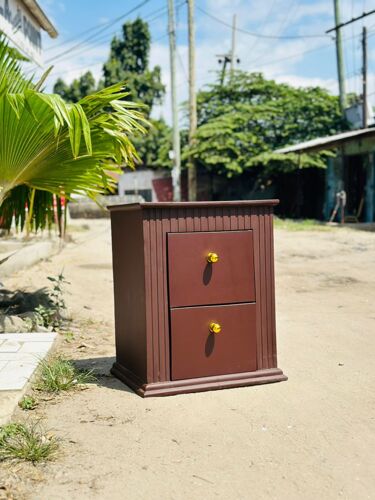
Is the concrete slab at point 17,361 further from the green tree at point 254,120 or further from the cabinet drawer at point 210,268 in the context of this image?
the green tree at point 254,120

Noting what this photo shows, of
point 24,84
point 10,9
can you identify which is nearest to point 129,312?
point 24,84

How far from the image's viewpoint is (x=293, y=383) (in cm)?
376

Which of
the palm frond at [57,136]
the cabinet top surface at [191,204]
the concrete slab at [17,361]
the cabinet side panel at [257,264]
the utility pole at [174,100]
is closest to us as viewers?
the concrete slab at [17,361]

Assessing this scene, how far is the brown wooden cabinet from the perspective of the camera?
3430 mm

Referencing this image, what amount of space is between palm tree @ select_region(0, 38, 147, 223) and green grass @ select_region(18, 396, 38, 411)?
154cm

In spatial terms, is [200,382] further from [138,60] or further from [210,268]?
[138,60]

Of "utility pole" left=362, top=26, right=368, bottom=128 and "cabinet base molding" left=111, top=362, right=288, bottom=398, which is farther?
"utility pole" left=362, top=26, right=368, bottom=128

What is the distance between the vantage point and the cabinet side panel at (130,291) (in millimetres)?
3482

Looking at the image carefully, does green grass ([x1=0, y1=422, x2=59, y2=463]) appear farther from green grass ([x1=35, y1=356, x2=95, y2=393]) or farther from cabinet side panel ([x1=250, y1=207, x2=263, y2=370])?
cabinet side panel ([x1=250, y1=207, x2=263, y2=370])

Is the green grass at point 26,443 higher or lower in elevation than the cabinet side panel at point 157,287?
→ lower

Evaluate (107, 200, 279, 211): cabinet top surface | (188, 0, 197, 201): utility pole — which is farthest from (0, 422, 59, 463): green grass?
(188, 0, 197, 201): utility pole

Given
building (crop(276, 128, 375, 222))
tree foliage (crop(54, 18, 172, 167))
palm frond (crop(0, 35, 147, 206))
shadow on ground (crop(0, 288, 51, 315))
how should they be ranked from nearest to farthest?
palm frond (crop(0, 35, 147, 206)) → shadow on ground (crop(0, 288, 51, 315)) → building (crop(276, 128, 375, 222)) → tree foliage (crop(54, 18, 172, 167))

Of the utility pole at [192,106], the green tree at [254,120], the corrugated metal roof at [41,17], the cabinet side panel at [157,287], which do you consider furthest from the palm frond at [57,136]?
A: the utility pole at [192,106]

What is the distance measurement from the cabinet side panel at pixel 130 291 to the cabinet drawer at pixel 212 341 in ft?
0.63
